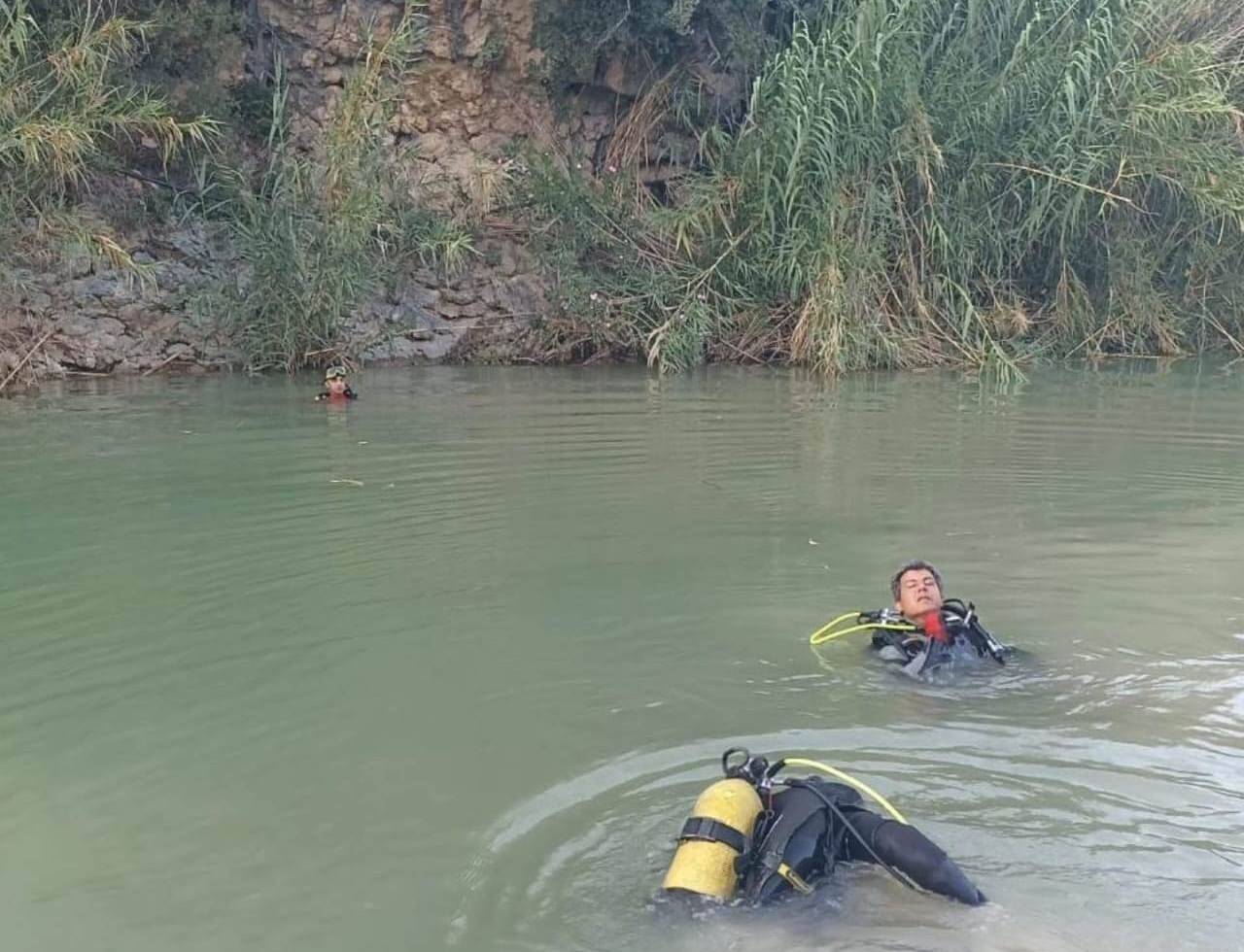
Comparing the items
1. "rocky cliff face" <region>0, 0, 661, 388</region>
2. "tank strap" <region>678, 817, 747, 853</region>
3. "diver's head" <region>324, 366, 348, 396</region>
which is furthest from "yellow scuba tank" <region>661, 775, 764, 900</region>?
"rocky cliff face" <region>0, 0, 661, 388</region>

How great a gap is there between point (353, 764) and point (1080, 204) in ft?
39.6

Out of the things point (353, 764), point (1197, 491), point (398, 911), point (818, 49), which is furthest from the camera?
point (818, 49)

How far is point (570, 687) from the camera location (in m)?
4.66

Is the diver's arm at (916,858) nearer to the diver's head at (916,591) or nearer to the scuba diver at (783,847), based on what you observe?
the scuba diver at (783,847)

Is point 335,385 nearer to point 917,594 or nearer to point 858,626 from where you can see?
point 858,626

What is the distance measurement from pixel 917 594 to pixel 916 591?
0.02 meters

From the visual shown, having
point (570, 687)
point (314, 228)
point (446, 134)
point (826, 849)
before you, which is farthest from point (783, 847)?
point (446, 134)

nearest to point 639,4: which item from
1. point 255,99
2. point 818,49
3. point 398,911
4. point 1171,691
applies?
point 818,49

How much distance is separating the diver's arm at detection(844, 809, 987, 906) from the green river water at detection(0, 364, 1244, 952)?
0.19 feet

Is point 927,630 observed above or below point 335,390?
below

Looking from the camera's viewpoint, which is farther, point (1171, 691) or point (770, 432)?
point (770, 432)

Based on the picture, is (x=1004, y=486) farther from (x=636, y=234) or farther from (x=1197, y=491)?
(x=636, y=234)

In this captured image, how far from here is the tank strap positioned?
3.12 meters

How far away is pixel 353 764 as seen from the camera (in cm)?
398
